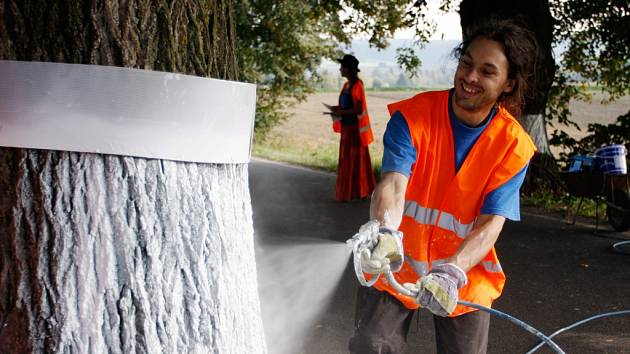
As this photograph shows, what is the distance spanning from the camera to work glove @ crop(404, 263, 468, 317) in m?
2.66

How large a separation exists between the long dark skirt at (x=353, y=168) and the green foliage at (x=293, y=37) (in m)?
4.62

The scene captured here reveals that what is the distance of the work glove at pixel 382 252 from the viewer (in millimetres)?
2598

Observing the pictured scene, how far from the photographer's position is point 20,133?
80.8 inches

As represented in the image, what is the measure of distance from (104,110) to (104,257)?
38 centimetres

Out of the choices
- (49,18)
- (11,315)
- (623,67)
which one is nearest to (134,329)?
(11,315)

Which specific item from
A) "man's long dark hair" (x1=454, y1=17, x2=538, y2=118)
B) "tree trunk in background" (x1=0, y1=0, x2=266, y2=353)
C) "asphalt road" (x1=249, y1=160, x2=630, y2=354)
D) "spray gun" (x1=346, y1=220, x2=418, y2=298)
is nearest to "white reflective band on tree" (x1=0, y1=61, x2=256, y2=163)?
"tree trunk in background" (x1=0, y1=0, x2=266, y2=353)

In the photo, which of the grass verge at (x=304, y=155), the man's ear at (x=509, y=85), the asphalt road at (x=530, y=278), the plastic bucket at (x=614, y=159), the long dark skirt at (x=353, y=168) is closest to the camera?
the man's ear at (x=509, y=85)

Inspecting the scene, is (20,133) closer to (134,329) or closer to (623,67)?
(134,329)

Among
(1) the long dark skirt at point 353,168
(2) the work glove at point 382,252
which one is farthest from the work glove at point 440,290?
(1) the long dark skirt at point 353,168

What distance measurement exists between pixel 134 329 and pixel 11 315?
31cm

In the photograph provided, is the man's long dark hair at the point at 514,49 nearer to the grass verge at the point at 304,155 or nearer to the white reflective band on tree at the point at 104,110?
the white reflective band on tree at the point at 104,110

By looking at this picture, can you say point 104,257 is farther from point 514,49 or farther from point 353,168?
point 353,168

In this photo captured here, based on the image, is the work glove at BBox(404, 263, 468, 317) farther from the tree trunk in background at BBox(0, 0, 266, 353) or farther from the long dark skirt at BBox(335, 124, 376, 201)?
the long dark skirt at BBox(335, 124, 376, 201)

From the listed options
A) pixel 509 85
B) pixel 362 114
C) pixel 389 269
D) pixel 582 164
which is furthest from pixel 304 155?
pixel 389 269
